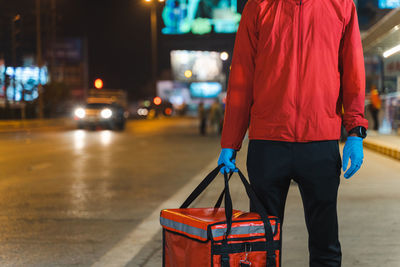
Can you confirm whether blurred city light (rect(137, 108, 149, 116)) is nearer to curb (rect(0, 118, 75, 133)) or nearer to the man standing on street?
curb (rect(0, 118, 75, 133))

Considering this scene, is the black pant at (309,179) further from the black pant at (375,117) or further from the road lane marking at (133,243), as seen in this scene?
the black pant at (375,117)

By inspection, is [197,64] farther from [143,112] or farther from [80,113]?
[80,113]

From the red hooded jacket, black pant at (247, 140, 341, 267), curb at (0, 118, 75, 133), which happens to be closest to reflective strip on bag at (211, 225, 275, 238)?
black pant at (247, 140, 341, 267)

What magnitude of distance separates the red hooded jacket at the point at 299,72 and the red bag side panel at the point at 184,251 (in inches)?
20.3

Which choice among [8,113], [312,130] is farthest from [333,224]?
[8,113]

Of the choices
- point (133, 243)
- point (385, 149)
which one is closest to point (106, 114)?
point (385, 149)

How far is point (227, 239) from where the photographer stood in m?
2.73

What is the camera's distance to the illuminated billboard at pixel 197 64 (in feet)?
291

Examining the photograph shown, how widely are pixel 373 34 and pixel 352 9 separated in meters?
11.0

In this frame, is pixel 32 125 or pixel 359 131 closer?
pixel 359 131

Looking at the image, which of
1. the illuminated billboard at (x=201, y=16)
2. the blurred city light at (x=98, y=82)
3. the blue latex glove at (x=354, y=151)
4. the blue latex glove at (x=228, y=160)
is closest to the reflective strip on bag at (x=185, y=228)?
the blue latex glove at (x=228, y=160)

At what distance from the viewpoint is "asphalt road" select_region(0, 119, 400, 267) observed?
5.25 meters

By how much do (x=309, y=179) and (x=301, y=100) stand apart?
0.36m

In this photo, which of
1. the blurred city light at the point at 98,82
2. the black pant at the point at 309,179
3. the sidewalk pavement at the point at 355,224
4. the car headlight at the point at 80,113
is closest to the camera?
the black pant at the point at 309,179
